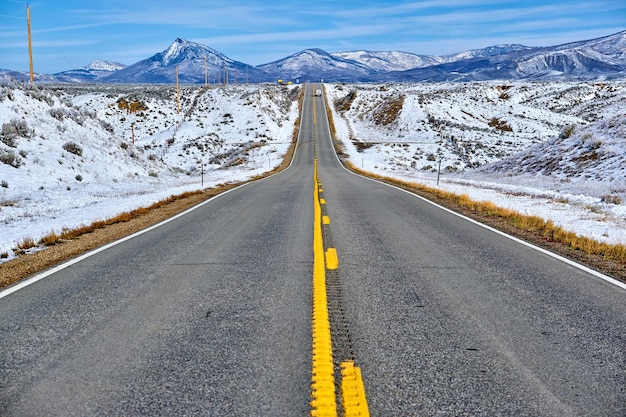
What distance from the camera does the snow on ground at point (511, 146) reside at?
14.3m

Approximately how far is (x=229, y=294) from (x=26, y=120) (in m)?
21.9

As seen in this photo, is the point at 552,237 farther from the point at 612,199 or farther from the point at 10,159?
the point at 10,159

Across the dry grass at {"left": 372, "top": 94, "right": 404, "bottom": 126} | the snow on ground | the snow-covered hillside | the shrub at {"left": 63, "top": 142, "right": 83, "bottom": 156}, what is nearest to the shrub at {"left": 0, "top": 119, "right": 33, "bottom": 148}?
the snow-covered hillside

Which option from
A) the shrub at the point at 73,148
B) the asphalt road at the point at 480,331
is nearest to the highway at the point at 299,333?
the asphalt road at the point at 480,331

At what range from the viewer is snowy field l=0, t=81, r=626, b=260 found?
46.3 feet

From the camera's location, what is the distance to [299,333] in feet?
12.4

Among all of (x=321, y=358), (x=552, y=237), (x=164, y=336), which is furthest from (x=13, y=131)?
(x=552, y=237)

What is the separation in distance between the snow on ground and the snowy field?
0.38ft

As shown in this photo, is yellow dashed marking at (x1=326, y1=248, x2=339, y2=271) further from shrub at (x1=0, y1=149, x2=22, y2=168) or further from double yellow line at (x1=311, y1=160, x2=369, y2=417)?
shrub at (x1=0, y1=149, x2=22, y2=168)

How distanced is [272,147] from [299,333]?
178 feet

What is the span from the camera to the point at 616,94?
309 feet

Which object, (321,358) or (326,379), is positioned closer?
(326,379)

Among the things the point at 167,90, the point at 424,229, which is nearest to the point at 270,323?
the point at 424,229

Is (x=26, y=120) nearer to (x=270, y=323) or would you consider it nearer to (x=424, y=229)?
(x=424, y=229)
